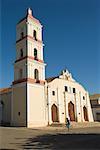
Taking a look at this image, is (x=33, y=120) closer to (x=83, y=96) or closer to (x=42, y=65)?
(x=42, y=65)

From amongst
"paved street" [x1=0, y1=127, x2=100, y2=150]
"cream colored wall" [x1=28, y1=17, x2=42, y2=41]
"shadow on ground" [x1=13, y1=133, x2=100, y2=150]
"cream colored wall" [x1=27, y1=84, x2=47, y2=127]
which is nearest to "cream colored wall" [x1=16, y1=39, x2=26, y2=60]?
"cream colored wall" [x1=28, y1=17, x2=42, y2=41]

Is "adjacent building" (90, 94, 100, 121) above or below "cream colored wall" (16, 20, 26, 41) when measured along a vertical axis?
below

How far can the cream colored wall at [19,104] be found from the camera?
32.9 meters

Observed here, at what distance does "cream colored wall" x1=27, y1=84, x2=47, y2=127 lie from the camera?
→ 32.6 meters

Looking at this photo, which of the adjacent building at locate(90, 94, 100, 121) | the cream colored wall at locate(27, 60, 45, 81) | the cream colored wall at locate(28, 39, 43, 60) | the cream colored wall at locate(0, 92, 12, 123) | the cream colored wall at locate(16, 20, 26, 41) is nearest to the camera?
the cream colored wall at locate(27, 60, 45, 81)

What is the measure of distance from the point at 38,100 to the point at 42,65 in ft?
17.6

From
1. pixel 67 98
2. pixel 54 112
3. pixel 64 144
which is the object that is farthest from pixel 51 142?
pixel 67 98

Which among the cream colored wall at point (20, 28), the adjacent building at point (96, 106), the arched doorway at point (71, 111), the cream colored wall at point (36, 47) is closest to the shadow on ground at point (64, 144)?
the cream colored wall at point (36, 47)

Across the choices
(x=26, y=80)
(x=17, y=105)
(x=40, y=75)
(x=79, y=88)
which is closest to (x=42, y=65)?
(x=40, y=75)

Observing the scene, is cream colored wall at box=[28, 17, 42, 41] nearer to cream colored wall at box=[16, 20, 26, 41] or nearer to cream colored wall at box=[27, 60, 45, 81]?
cream colored wall at box=[16, 20, 26, 41]

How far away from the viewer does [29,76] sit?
34094 mm

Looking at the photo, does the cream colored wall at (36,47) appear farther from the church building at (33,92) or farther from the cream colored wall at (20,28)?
the cream colored wall at (20,28)

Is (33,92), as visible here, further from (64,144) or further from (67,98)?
(64,144)

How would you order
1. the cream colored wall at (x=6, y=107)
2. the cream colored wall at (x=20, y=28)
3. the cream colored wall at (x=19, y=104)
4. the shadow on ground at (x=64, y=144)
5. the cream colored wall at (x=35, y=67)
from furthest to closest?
the cream colored wall at (x=6, y=107), the cream colored wall at (x=20, y=28), the cream colored wall at (x=35, y=67), the cream colored wall at (x=19, y=104), the shadow on ground at (x=64, y=144)
